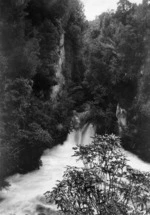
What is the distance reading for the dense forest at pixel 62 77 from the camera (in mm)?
14516

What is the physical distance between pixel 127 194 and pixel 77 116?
17.2 metres

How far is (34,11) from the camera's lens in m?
18.4

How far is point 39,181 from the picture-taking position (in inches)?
557

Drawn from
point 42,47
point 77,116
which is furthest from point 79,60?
point 42,47

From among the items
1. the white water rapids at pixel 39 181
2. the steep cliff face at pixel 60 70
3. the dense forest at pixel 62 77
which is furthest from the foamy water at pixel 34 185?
the steep cliff face at pixel 60 70

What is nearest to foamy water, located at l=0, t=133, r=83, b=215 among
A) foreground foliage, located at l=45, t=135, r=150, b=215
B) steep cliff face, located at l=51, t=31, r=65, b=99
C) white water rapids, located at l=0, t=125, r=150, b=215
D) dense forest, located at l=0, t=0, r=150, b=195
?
white water rapids, located at l=0, t=125, r=150, b=215

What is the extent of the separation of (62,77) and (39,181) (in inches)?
400

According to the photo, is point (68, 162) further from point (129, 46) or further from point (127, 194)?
point (127, 194)

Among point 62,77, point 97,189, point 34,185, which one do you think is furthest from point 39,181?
point 62,77

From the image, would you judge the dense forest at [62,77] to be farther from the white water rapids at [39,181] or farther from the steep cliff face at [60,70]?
the white water rapids at [39,181]

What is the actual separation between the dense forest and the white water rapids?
56 cm

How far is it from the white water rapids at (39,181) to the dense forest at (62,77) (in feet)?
1.85

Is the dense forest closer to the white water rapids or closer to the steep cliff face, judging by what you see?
the steep cliff face

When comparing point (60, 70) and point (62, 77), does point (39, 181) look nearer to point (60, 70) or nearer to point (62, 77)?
point (60, 70)
